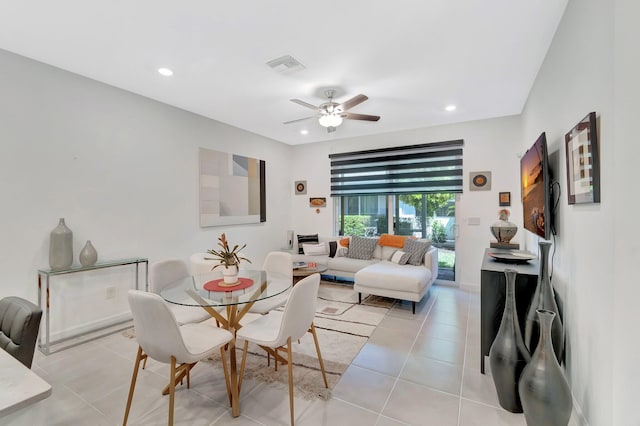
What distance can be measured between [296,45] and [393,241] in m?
3.43

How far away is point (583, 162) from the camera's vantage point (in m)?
1.57

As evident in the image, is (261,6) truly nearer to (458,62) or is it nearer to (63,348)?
(458,62)

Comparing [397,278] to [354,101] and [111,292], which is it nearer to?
[354,101]

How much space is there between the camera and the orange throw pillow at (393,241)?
482cm

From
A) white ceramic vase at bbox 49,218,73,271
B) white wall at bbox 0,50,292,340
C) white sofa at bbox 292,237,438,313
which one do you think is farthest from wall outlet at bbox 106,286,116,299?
white sofa at bbox 292,237,438,313

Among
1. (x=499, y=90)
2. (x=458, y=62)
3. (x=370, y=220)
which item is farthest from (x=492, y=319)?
(x=370, y=220)

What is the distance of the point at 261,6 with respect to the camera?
6.60 ft

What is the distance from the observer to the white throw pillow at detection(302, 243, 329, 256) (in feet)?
17.7

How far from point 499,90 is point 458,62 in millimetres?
1038

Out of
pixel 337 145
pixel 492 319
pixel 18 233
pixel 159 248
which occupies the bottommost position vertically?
pixel 492 319

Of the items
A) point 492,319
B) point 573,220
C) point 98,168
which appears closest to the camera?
point 573,220

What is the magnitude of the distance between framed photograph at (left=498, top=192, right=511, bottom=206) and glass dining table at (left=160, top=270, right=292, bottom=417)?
373 cm

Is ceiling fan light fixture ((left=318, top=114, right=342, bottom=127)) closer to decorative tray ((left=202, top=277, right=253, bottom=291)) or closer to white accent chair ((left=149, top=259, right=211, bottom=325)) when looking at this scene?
decorative tray ((left=202, top=277, right=253, bottom=291))

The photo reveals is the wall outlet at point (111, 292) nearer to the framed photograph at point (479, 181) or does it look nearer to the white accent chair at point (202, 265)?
the white accent chair at point (202, 265)
